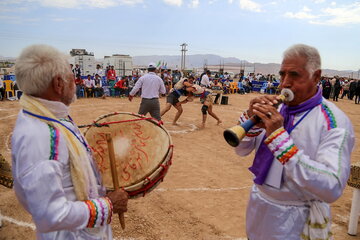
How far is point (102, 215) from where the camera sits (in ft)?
5.24

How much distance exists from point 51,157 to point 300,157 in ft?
4.56

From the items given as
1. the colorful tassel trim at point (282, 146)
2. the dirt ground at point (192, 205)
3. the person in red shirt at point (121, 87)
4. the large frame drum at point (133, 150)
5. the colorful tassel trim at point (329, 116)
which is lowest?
the dirt ground at point (192, 205)

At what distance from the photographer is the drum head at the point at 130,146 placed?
2.17 m

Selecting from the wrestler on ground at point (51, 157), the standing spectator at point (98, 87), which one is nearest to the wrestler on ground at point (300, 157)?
the wrestler on ground at point (51, 157)

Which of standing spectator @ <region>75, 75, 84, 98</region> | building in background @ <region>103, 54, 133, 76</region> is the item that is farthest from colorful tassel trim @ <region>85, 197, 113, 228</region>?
building in background @ <region>103, 54, 133, 76</region>

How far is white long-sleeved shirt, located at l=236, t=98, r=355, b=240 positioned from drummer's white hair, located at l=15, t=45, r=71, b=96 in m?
1.35

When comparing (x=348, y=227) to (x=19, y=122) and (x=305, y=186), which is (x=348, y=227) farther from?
(x=19, y=122)

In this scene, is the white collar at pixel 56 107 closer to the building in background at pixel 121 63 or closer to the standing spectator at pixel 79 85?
the standing spectator at pixel 79 85

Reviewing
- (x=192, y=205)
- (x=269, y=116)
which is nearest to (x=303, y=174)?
(x=269, y=116)

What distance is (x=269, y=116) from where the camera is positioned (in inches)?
66.6

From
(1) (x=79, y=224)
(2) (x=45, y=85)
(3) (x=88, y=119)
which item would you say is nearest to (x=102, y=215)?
(1) (x=79, y=224)

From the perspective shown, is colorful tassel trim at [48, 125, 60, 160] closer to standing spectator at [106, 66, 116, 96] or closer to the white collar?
the white collar

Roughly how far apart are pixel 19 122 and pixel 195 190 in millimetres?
3694

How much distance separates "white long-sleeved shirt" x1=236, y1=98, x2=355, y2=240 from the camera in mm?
1572
